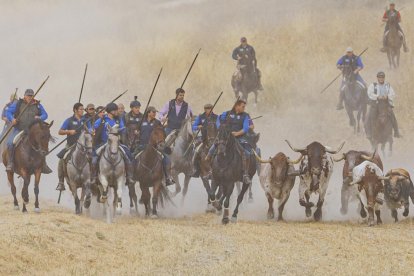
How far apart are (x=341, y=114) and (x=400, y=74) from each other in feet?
11.8

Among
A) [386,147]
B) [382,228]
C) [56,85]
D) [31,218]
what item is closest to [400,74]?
[386,147]

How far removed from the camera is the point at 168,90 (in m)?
48.1

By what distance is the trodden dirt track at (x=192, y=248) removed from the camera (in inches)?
681

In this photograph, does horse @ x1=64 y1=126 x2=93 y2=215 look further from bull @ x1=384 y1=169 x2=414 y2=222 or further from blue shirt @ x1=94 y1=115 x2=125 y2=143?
bull @ x1=384 y1=169 x2=414 y2=222

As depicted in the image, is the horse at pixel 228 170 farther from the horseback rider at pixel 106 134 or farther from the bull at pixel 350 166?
the bull at pixel 350 166

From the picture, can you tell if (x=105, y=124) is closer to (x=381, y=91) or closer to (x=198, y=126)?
(x=198, y=126)

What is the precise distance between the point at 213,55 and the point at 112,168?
27675mm

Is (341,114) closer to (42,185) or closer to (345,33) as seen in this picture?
(345,33)

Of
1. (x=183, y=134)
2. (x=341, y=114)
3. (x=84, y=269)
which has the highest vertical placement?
(x=341, y=114)

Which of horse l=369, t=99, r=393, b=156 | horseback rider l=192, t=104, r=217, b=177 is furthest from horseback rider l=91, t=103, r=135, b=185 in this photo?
horse l=369, t=99, r=393, b=156

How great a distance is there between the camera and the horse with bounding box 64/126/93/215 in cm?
2358

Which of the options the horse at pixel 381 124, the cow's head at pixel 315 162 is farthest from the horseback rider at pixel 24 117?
the horse at pixel 381 124

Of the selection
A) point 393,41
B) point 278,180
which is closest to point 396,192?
point 278,180

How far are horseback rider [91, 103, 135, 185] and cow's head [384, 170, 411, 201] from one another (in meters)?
5.43
